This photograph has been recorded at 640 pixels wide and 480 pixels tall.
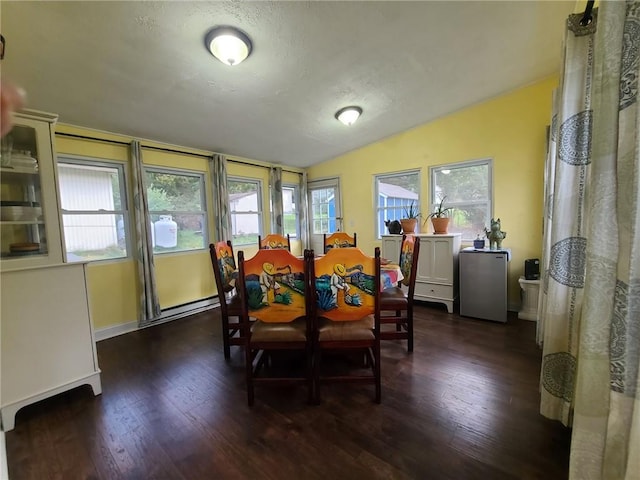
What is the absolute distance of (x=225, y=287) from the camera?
253 centimetres

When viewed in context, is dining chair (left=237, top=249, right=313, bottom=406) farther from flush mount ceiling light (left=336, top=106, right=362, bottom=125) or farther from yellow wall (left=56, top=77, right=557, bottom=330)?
flush mount ceiling light (left=336, top=106, right=362, bottom=125)

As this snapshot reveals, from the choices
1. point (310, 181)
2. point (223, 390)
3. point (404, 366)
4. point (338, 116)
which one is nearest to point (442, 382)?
point (404, 366)

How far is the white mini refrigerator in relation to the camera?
9.96 ft

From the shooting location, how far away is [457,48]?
2418mm

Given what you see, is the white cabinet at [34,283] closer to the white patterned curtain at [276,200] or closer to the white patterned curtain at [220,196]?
the white patterned curtain at [220,196]

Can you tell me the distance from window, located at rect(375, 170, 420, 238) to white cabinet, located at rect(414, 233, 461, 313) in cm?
82

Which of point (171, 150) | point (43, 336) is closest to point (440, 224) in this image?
point (171, 150)

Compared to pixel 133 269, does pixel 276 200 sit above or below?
above

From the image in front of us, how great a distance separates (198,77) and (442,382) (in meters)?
3.19

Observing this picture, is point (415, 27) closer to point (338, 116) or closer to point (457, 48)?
point (457, 48)

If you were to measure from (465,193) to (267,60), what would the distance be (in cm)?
295

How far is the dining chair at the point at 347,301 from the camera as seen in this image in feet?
5.69

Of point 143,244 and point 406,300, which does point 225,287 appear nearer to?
point 143,244

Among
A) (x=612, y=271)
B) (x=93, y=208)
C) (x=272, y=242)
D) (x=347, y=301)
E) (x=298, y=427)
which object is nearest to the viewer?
(x=612, y=271)
